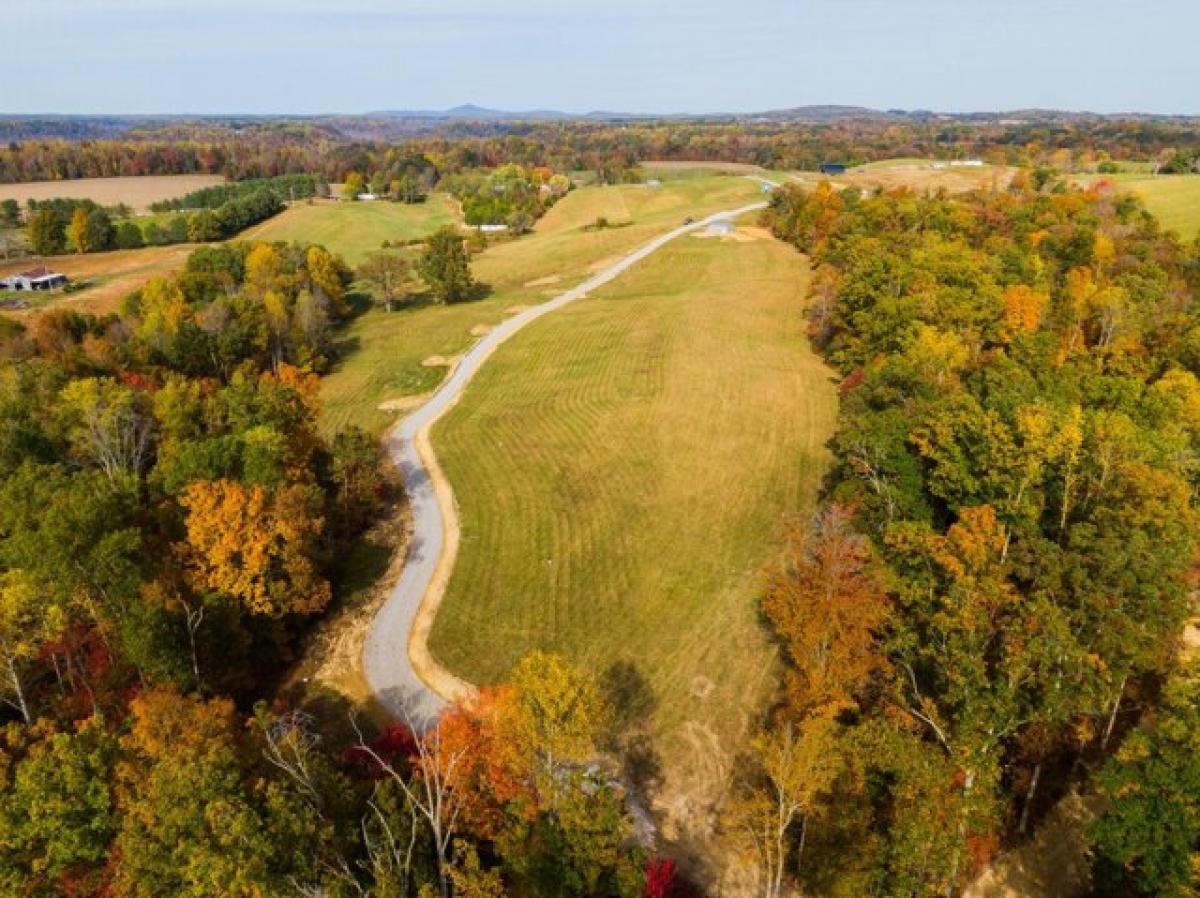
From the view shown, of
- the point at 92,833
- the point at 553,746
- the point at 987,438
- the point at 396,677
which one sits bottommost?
the point at 396,677

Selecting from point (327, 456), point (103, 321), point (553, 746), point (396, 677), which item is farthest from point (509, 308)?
point (553, 746)

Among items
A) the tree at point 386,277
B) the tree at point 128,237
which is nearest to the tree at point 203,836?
the tree at point 386,277

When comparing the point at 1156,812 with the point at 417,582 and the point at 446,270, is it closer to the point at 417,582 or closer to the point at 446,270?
the point at 417,582

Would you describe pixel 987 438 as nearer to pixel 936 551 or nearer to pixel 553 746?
pixel 936 551

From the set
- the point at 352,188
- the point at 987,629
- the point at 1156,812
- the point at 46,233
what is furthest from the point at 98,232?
the point at 1156,812

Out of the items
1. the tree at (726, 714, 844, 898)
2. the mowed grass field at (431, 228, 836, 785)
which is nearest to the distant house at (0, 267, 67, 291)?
the mowed grass field at (431, 228, 836, 785)

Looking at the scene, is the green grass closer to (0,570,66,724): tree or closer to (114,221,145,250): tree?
(0,570,66,724): tree
